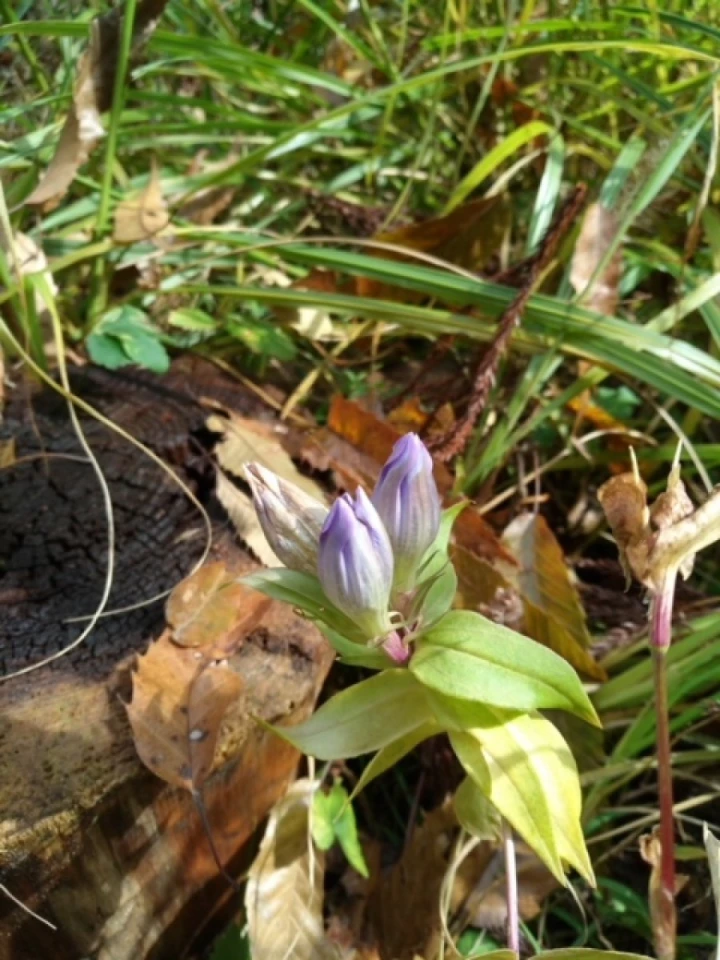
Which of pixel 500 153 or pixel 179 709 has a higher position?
pixel 500 153

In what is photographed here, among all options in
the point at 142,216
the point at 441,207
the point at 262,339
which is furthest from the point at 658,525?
the point at 441,207

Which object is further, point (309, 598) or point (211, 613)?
point (211, 613)

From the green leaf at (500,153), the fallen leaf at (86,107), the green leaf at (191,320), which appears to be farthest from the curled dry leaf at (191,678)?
the green leaf at (500,153)

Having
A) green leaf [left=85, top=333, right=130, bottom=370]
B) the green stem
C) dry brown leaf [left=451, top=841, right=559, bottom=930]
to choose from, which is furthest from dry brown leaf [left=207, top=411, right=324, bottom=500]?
dry brown leaf [left=451, top=841, right=559, bottom=930]

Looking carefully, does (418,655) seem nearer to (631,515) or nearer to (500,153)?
(631,515)

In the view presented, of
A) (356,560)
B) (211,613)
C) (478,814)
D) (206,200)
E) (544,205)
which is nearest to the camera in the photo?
(356,560)

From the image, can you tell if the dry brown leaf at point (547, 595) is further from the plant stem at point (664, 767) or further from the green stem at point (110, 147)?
the green stem at point (110, 147)

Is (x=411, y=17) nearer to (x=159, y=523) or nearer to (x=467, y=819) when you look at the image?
(x=159, y=523)
